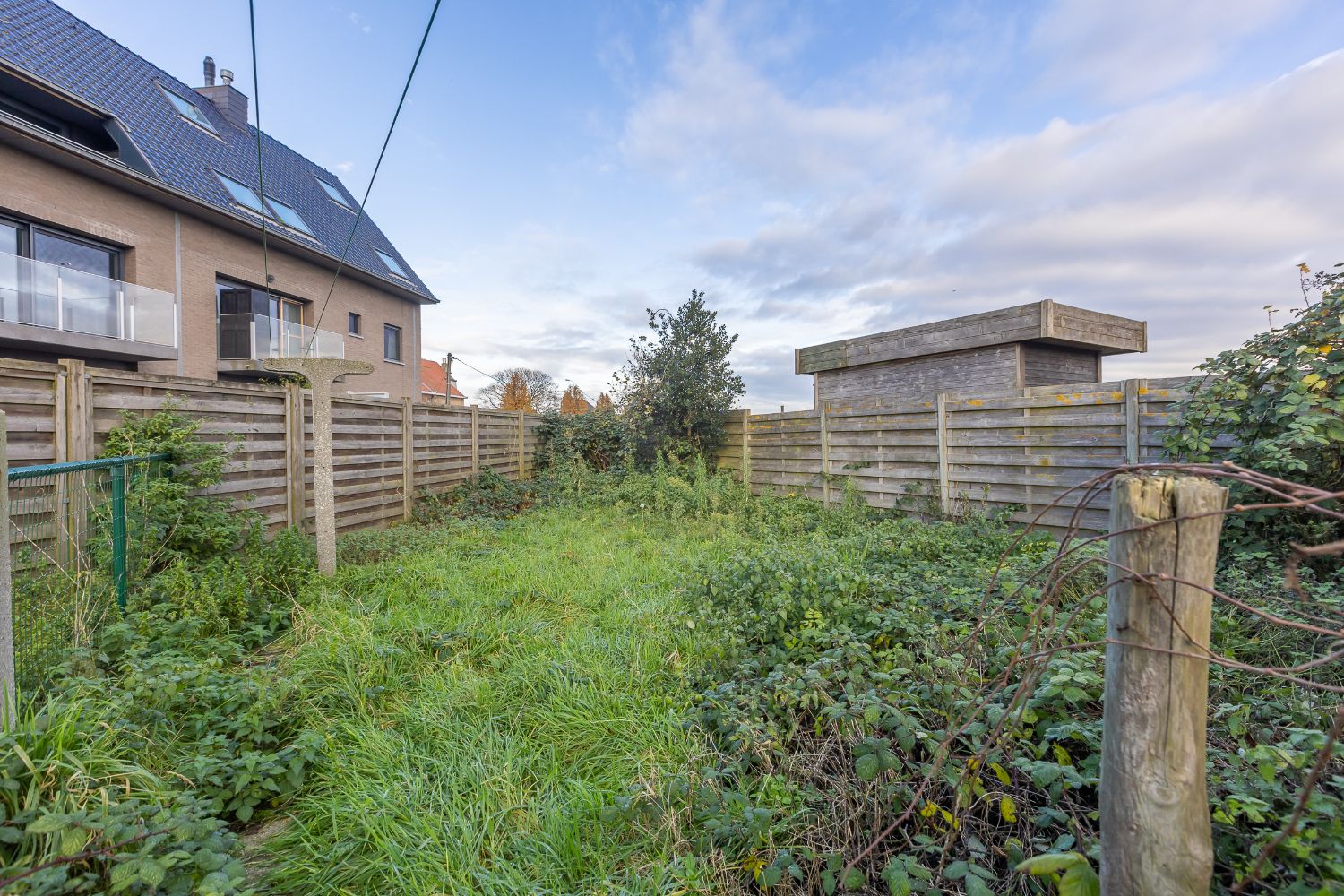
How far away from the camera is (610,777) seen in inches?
85.7

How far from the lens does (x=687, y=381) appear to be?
990 centimetres

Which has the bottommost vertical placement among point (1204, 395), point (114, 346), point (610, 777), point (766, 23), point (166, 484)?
point (610, 777)

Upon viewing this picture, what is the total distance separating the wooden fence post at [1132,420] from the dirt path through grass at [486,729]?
4.06 m

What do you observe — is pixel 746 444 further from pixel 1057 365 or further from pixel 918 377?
pixel 1057 365

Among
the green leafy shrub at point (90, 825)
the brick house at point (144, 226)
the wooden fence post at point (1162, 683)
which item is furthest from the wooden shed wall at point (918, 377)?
the brick house at point (144, 226)

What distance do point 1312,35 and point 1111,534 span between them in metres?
4.37

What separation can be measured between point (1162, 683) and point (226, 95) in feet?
71.5

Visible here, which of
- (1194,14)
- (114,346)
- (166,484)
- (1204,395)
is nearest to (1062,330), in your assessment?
(1204,395)

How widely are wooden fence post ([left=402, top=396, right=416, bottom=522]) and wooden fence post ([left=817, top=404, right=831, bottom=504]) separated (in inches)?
239

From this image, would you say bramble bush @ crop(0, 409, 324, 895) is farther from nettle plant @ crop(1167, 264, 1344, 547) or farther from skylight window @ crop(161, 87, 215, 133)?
skylight window @ crop(161, 87, 215, 133)

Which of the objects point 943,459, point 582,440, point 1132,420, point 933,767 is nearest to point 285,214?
point 582,440

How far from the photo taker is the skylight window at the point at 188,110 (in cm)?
1298

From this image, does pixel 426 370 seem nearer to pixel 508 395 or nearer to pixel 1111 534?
pixel 508 395

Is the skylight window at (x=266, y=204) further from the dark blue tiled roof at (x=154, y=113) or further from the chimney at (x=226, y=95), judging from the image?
the chimney at (x=226, y=95)
